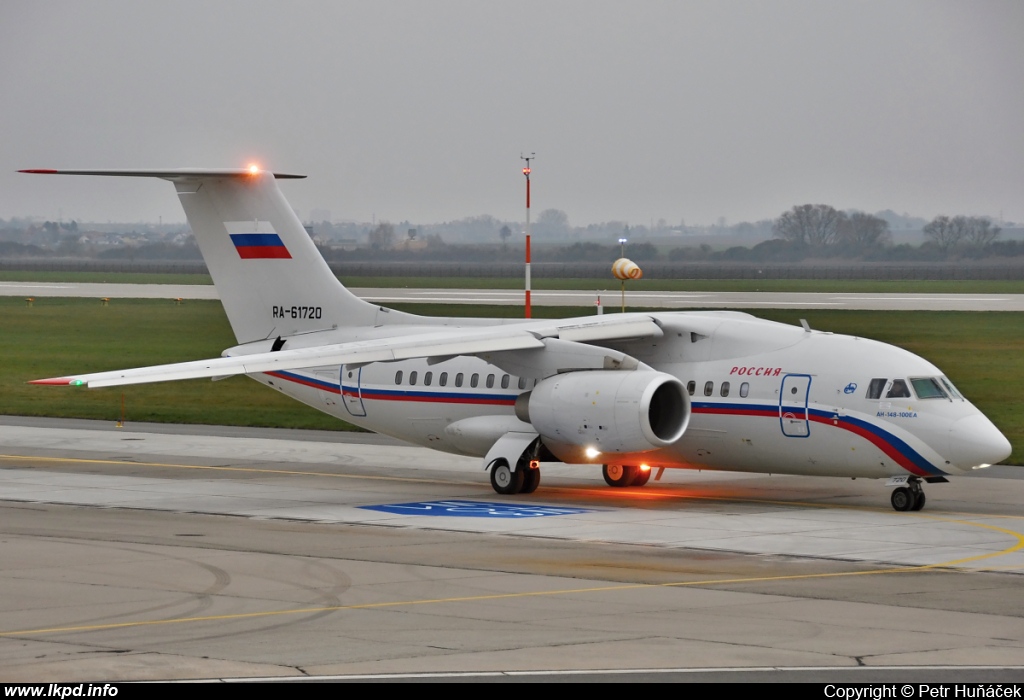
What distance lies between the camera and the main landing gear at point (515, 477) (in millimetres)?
25391

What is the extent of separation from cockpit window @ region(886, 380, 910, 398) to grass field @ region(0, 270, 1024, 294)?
7298 centimetres

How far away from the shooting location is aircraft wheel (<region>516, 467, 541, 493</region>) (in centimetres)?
2552

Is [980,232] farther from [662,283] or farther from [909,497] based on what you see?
[909,497]


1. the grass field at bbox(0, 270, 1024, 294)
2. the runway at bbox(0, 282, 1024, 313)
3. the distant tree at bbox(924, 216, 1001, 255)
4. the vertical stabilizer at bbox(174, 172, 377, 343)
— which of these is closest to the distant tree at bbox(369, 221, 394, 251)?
the grass field at bbox(0, 270, 1024, 294)

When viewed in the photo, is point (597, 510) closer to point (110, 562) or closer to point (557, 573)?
point (557, 573)

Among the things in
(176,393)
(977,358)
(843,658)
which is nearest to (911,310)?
(977,358)

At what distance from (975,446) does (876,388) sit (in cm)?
179

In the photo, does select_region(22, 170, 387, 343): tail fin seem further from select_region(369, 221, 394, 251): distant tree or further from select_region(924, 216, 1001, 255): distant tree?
select_region(924, 216, 1001, 255): distant tree

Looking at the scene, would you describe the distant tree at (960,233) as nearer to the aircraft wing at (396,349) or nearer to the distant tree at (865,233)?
the distant tree at (865,233)

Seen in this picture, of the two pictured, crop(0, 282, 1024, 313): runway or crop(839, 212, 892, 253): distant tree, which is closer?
crop(0, 282, 1024, 313): runway

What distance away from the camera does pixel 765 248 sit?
134000 mm

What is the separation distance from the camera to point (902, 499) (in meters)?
23.4

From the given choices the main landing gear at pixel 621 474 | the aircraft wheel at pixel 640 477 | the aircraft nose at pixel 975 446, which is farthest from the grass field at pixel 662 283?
the aircraft nose at pixel 975 446
